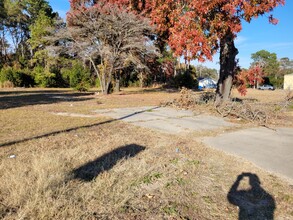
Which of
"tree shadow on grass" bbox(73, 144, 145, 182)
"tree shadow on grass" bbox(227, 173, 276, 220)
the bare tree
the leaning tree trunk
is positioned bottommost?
"tree shadow on grass" bbox(227, 173, 276, 220)

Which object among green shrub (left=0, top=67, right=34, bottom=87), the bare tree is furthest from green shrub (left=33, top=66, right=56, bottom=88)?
the bare tree

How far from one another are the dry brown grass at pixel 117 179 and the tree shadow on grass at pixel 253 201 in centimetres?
8

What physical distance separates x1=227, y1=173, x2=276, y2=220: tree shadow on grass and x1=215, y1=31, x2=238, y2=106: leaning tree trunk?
7.38 m

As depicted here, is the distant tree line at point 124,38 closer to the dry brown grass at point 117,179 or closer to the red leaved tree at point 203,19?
the red leaved tree at point 203,19

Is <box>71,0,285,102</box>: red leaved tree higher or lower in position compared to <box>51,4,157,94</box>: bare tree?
lower

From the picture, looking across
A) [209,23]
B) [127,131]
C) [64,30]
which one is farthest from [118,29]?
[127,131]

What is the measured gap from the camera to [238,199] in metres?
2.95

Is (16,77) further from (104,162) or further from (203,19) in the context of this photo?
(104,162)

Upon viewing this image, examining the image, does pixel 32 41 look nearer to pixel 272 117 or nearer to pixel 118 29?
pixel 118 29

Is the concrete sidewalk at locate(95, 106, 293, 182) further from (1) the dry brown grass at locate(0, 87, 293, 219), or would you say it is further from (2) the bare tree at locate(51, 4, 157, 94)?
(2) the bare tree at locate(51, 4, 157, 94)

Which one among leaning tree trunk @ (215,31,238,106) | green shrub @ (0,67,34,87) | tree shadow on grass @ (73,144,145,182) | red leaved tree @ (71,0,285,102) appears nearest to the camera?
tree shadow on grass @ (73,144,145,182)

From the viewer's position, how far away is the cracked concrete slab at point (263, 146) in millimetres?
4103

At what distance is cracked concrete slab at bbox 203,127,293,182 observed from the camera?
4.10 m

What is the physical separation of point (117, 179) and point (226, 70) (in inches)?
340
